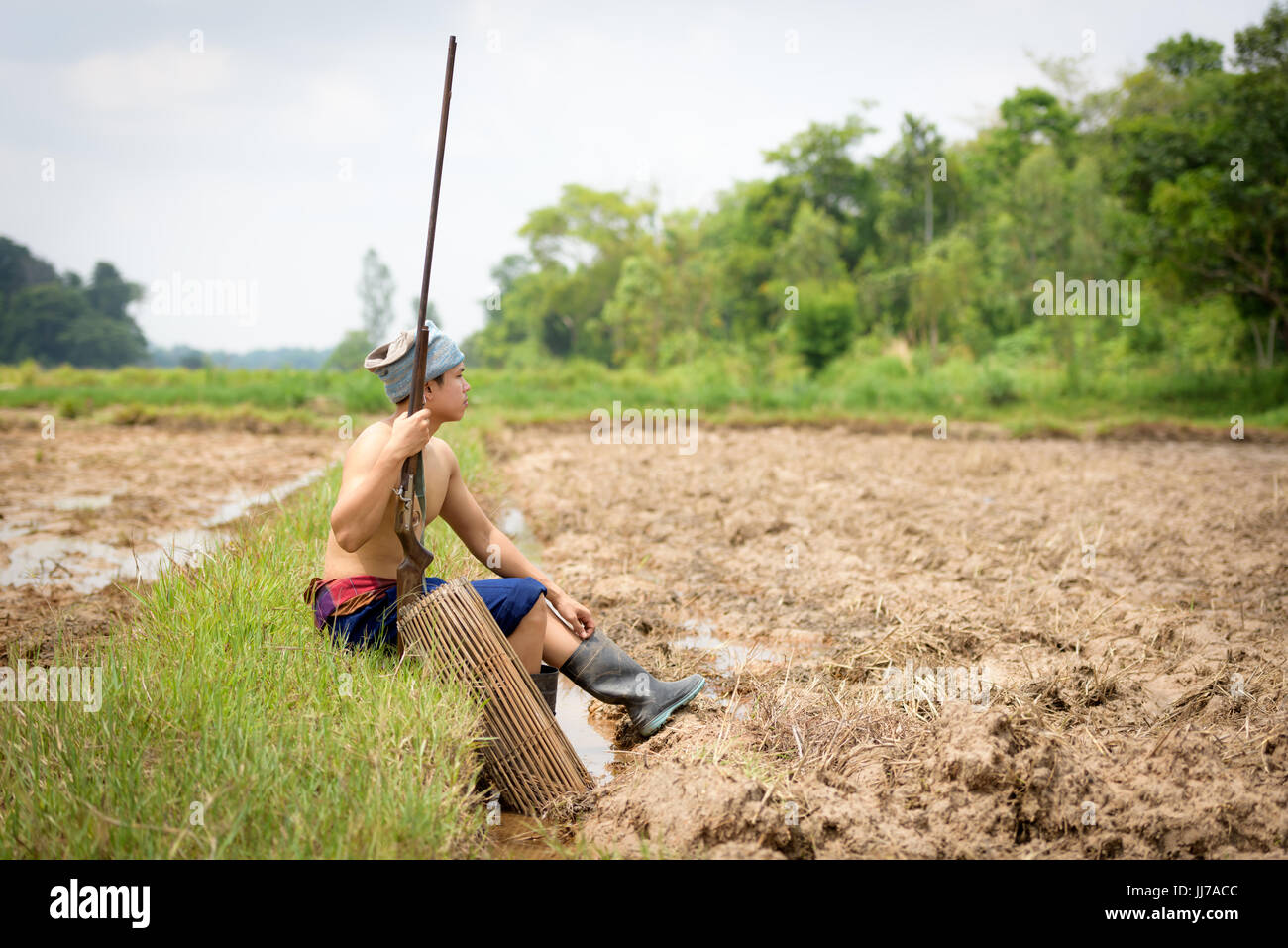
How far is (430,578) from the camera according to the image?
9.68ft

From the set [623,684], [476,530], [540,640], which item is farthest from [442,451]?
[623,684]

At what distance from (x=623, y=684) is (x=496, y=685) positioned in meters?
0.59

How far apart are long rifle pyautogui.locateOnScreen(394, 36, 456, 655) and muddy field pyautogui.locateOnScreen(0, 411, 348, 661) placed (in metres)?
0.91

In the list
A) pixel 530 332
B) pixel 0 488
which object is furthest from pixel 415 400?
pixel 530 332

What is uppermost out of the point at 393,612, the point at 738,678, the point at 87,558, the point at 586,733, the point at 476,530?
the point at 476,530

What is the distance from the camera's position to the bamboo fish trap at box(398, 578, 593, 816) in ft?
8.61

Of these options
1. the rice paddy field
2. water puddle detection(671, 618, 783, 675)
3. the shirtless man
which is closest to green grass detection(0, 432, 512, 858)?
the rice paddy field

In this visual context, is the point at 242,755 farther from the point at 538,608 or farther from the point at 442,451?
the point at 442,451

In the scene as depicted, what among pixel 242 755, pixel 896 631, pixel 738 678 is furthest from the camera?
pixel 896 631

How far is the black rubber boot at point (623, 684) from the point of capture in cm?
308

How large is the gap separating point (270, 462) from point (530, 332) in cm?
3369

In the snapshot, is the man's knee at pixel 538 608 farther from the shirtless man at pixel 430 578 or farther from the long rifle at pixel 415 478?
the long rifle at pixel 415 478

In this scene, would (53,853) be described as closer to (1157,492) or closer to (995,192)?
(1157,492)

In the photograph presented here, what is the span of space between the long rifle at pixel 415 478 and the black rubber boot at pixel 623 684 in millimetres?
582
